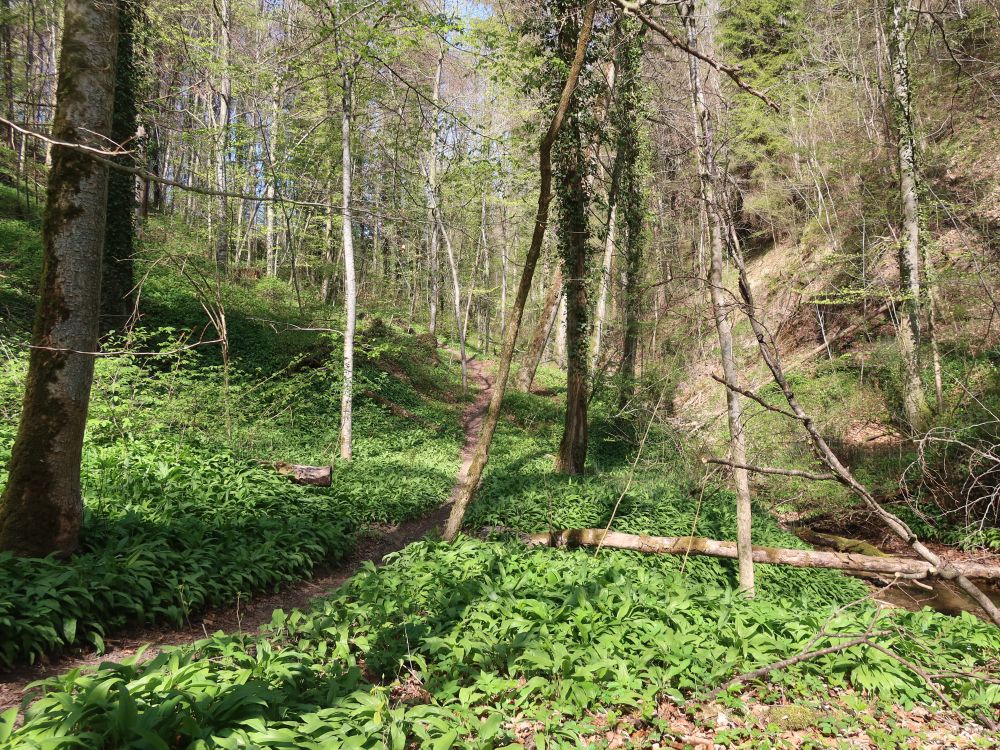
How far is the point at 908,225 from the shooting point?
1148cm

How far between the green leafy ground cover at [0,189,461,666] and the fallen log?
2693mm

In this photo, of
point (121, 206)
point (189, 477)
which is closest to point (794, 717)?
point (189, 477)

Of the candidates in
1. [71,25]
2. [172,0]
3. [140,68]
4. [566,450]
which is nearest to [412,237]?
[172,0]

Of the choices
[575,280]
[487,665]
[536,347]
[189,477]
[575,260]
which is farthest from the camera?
[536,347]

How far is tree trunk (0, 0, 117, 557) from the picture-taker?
422cm

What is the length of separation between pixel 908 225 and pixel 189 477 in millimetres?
14695

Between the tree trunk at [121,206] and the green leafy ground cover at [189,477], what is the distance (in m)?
1.14

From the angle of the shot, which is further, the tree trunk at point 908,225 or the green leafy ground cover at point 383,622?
A: the tree trunk at point 908,225

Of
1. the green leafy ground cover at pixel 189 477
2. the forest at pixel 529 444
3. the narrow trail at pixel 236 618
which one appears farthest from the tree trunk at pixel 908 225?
the narrow trail at pixel 236 618

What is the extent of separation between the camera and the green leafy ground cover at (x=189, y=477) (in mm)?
4176

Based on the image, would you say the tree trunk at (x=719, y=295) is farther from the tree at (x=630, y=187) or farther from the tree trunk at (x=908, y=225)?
the tree trunk at (x=908, y=225)

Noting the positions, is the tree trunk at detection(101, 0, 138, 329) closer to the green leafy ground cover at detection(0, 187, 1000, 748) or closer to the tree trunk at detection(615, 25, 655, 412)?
the green leafy ground cover at detection(0, 187, 1000, 748)

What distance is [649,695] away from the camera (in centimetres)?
339

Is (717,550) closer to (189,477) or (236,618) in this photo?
(236,618)
